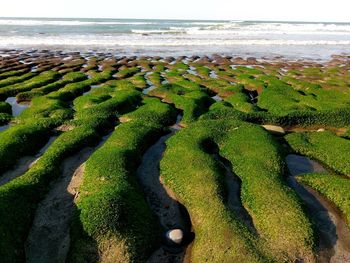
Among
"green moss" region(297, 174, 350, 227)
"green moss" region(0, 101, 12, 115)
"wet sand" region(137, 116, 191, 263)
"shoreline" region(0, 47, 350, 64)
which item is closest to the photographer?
"wet sand" region(137, 116, 191, 263)

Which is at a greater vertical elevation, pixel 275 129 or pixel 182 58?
pixel 275 129

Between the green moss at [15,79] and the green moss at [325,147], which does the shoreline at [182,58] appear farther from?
the green moss at [325,147]

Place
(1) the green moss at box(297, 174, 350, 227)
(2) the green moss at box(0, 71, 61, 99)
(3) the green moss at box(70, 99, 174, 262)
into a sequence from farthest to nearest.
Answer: (2) the green moss at box(0, 71, 61, 99)
(1) the green moss at box(297, 174, 350, 227)
(3) the green moss at box(70, 99, 174, 262)

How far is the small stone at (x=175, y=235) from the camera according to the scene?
941 centimetres

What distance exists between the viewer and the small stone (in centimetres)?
941

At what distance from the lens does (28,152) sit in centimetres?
1484

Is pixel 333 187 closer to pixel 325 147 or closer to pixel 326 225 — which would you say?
pixel 326 225

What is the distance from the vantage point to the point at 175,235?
31.1ft

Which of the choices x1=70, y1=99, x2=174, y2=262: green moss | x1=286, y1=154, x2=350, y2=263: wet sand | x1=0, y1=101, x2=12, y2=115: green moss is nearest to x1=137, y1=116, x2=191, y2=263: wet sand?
x1=70, y1=99, x2=174, y2=262: green moss

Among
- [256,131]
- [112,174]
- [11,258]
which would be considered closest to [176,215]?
[112,174]

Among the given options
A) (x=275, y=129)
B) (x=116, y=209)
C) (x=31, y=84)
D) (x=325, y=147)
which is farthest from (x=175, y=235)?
(x=31, y=84)

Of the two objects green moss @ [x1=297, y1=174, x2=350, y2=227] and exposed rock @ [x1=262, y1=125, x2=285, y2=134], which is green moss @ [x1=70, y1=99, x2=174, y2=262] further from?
exposed rock @ [x1=262, y1=125, x2=285, y2=134]

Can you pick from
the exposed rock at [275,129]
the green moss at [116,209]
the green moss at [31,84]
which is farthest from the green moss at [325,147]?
→ the green moss at [31,84]

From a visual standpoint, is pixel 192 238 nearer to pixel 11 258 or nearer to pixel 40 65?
pixel 11 258
